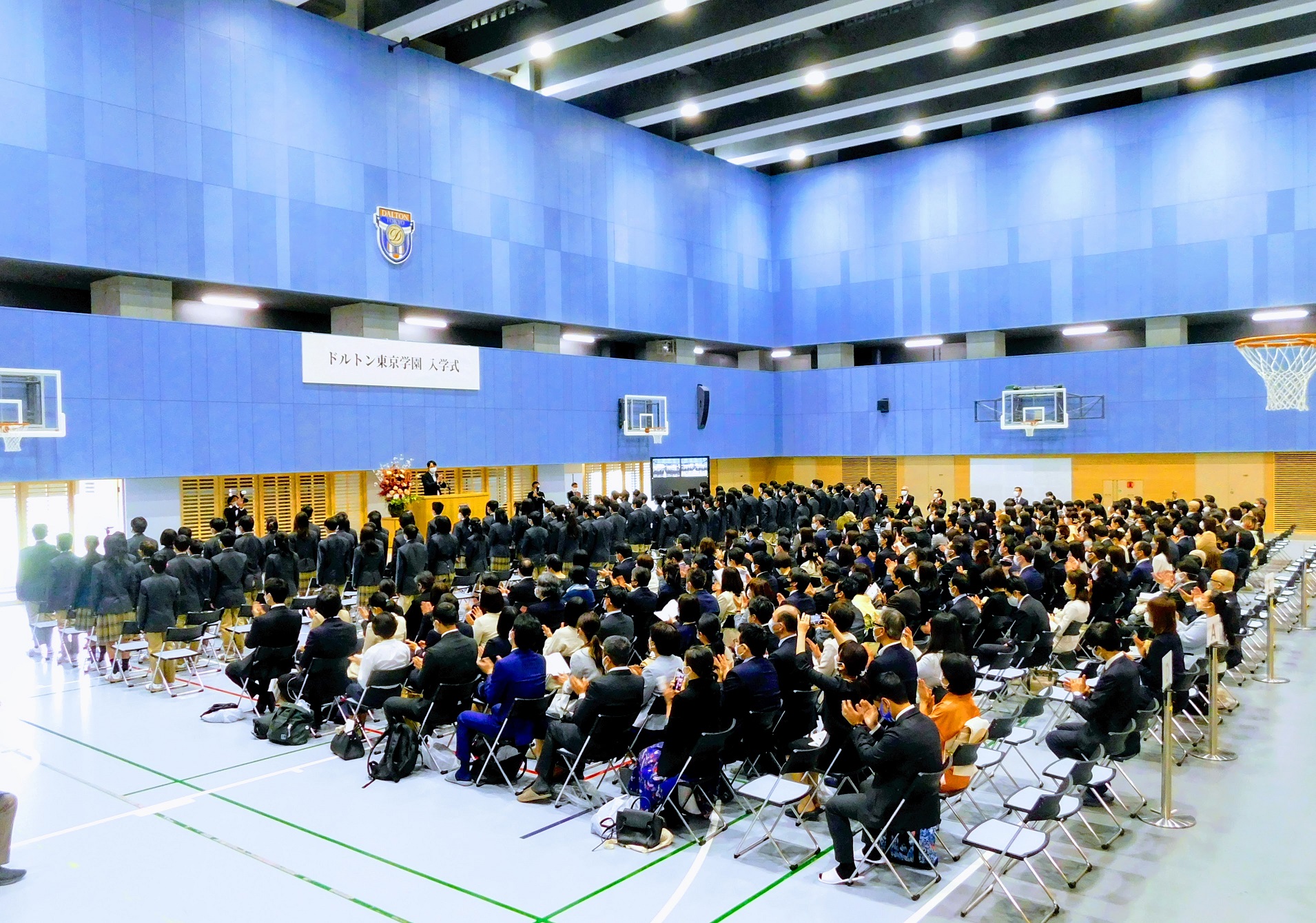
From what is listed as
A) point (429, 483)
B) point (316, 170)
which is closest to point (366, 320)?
point (316, 170)

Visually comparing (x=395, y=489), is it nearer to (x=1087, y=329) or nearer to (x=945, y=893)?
(x=945, y=893)

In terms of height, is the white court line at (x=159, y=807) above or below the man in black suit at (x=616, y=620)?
below

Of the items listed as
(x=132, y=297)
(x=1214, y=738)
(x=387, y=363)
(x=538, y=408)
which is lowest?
(x=1214, y=738)

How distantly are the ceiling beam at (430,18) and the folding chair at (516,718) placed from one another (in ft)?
57.7

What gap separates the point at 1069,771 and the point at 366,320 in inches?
776

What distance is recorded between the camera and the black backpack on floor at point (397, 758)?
840cm

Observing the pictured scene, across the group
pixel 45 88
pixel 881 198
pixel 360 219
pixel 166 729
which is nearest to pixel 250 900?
pixel 166 729

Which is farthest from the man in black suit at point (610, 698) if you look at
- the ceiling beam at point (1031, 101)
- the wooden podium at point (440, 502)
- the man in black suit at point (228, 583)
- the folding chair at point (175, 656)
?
the ceiling beam at point (1031, 101)

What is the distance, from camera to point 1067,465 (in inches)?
1153

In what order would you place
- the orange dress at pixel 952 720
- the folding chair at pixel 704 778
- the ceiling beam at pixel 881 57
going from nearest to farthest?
the orange dress at pixel 952 720 < the folding chair at pixel 704 778 < the ceiling beam at pixel 881 57

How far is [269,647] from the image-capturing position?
32.1 feet

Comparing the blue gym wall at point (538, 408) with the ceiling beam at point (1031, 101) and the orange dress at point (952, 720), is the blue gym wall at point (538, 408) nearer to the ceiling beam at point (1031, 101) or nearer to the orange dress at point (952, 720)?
the ceiling beam at point (1031, 101)

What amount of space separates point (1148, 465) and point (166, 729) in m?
27.7

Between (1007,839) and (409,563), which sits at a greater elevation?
(409,563)
